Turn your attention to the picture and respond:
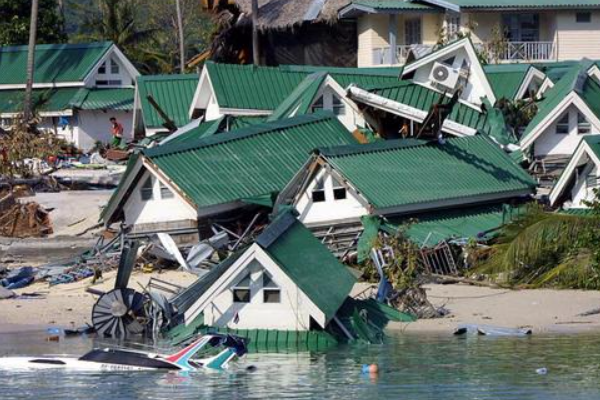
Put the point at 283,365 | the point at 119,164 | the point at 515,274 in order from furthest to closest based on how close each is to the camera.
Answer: the point at 119,164, the point at 515,274, the point at 283,365

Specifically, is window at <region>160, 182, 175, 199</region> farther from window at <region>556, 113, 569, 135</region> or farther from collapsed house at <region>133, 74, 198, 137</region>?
window at <region>556, 113, 569, 135</region>

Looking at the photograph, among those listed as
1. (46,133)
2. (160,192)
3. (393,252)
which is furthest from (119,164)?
(393,252)

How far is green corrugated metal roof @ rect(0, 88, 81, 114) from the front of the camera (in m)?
59.1

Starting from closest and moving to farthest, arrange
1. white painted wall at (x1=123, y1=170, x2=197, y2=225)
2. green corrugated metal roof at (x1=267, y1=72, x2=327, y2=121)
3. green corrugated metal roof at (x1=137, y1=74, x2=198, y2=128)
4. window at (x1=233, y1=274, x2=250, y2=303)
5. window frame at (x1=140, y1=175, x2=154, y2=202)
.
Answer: window at (x1=233, y1=274, x2=250, y2=303), white painted wall at (x1=123, y1=170, x2=197, y2=225), window frame at (x1=140, y1=175, x2=154, y2=202), green corrugated metal roof at (x1=267, y1=72, x2=327, y2=121), green corrugated metal roof at (x1=137, y1=74, x2=198, y2=128)

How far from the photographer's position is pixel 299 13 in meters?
60.7

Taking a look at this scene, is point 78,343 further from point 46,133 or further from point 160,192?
point 46,133

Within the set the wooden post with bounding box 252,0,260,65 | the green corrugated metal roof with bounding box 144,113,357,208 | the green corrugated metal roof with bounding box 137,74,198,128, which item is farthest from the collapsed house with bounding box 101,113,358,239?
the wooden post with bounding box 252,0,260,65

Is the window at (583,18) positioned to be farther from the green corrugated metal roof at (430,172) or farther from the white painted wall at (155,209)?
the white painted wall at (155,209)

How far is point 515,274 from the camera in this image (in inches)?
1384

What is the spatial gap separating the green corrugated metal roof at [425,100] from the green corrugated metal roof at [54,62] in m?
16.2

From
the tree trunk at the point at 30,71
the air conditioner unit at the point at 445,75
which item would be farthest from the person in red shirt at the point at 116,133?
the air conditioner unit at the point at 445,75

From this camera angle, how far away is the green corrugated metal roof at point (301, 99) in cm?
4669

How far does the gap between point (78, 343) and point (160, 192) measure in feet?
29.4

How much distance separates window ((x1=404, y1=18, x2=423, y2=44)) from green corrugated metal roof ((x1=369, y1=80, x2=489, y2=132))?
1315 centimetres
